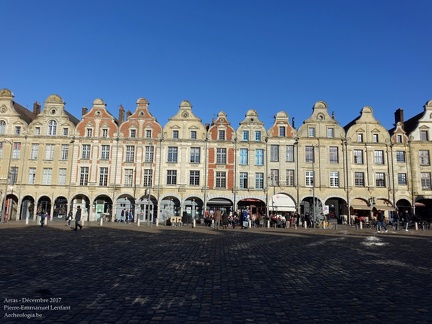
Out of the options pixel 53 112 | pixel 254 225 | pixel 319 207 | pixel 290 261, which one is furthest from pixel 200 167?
pixel 290 261

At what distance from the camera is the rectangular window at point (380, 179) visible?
41.4 metres

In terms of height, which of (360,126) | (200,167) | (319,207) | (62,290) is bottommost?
(62,290)

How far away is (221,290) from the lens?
7.14m

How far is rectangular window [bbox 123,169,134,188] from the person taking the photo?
1612 inches

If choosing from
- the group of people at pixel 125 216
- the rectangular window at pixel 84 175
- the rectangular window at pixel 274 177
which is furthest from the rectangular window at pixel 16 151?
the rectangular window at pixel 274 177

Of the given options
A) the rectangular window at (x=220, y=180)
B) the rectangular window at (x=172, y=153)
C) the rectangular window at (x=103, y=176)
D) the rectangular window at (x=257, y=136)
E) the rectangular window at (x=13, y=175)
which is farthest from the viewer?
the rectangular window at (x=257, y=136)

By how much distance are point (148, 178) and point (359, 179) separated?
2539 centimetres

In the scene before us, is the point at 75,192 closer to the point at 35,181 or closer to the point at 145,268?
the point at 35,181

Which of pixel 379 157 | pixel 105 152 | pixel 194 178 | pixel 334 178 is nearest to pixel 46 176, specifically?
pixel 105 152

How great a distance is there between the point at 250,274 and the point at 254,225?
25.8 meters

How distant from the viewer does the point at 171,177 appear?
136 ft

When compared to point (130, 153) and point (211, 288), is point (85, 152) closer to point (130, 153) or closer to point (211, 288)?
point (130, 153)

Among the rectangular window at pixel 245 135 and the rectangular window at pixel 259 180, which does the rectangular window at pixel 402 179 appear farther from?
the rectangular window at pixel 245 135

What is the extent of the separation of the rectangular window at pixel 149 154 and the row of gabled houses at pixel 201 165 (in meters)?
0.12
